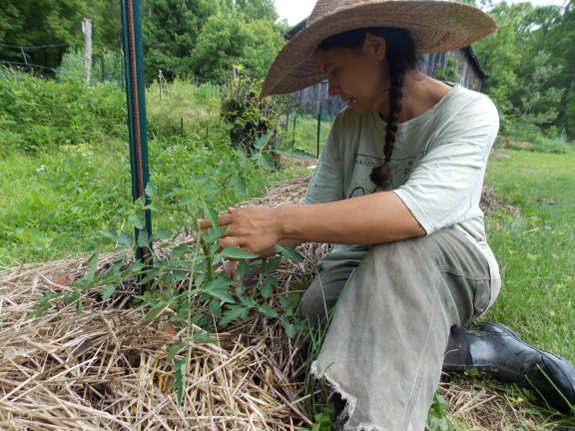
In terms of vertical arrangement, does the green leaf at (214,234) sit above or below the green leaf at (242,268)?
above

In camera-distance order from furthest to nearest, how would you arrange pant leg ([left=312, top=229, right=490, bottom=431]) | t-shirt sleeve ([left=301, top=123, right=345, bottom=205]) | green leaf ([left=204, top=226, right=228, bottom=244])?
t-shirt sleeve ([left=301, top=123, right=345, bottom=205]), green leaf ([left=204, top=226, right=228, bottom=244]), pant leg ([left=312, top=229, right=490, bottom=431])

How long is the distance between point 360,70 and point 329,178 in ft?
1.80

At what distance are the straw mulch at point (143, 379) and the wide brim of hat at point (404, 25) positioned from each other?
1066 mm

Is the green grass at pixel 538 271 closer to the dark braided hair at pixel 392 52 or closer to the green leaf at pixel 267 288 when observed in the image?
the dark braided hair at pixel 392 52

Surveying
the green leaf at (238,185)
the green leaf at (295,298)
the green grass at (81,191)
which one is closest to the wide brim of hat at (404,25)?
the green grass at (81,191)

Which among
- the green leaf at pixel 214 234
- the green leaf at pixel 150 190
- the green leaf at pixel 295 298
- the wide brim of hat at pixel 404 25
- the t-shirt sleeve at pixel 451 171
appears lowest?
the green leaf at pixel 295 298

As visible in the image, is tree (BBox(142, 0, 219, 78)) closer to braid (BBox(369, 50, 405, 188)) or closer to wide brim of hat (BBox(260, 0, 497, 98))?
wide brim of hat (BBox(260, 0, 497, 98))

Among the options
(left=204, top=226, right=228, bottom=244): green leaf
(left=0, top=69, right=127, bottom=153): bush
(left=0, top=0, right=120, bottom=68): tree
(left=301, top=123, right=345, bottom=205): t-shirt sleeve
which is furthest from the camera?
(left=0, top=0, right=120, bottom=68): tree

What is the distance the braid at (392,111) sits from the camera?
138 cm

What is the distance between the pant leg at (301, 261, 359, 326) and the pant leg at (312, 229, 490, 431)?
0.61 ft

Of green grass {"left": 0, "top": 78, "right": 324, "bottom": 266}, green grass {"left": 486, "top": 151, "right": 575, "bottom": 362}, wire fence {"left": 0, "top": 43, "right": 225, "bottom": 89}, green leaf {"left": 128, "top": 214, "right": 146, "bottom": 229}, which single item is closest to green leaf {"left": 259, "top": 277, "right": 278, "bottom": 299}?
green grass {"left": 0, "top": 78, "right": 324, "bottom": 266}

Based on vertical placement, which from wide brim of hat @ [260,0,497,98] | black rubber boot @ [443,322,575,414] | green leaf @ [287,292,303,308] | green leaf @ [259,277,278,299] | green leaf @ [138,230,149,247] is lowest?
black rubber boot @ [443,322,575,414]

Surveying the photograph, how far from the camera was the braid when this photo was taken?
138 cm

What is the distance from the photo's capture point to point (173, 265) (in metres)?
1.15
